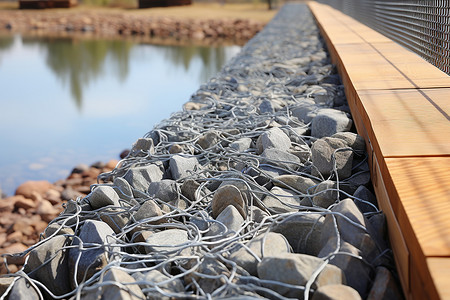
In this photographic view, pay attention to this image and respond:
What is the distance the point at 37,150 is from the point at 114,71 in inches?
166

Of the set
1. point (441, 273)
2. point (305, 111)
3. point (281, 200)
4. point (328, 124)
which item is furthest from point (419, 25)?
point (441, 273)

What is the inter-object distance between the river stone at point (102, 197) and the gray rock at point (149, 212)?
14 centimetres

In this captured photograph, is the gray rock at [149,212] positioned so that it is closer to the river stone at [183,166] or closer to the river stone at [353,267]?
the river stone at [183,166]

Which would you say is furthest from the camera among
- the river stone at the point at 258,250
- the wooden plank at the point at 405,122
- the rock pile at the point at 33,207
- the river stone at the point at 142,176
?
the rock pile at the point at 33,207

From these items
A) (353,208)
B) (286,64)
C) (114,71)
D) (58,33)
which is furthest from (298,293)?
(58,33)

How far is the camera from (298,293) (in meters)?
1.15

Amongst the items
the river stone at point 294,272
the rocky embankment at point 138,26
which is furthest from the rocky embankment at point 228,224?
the rocky embankment at point 138,26

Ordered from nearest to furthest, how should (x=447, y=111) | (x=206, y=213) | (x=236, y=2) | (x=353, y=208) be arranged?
1. (x=353, y=208)
2. (x=206, y=213)
3. (x=447, y=111)
4. (x=236, y=2)

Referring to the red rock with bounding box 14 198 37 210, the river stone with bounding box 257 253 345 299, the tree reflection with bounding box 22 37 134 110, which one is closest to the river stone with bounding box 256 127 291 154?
the river stone with bounding box 257 253 345 299

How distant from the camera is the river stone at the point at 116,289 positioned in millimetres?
1147

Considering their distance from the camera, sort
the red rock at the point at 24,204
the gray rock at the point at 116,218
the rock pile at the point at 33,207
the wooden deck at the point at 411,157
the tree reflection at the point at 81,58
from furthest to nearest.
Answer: the tree reflection at the point at 81,58 → the red rock at the point at 24,204 → the rock pile at the point at 33,207 → the gray rock at the point at 116,218 → the wooden deck at the point at 411,157

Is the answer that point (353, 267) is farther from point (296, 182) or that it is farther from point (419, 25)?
point (419, 25)

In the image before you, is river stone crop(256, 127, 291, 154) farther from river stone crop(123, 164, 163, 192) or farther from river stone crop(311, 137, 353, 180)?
river stone crop(123, 164, 163, 192)

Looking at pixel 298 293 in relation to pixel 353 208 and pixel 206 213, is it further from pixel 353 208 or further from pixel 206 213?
pixel 206 213
